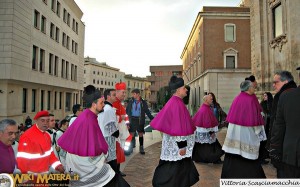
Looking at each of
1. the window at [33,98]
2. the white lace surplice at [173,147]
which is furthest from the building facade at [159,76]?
the white lace surplice at [173,147]

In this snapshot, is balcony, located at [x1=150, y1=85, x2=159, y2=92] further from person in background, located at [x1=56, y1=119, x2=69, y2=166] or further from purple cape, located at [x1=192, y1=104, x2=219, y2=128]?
person in background, located at [x1=56, y1=119, x2=69, y2=166]

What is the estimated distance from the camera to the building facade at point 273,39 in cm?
1184

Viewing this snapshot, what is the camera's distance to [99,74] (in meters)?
76.1

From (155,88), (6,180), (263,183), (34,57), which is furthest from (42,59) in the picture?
(155,88)

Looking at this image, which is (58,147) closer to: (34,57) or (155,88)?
(34,57)

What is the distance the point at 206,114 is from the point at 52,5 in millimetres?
25320

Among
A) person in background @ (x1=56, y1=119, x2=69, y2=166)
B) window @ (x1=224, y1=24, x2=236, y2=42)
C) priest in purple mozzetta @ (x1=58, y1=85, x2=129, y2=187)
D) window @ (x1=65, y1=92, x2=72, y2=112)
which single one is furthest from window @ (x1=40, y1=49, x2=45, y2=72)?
priest in purple mozzetta @ (x1=58, y1=85, x2=129, y2=187)

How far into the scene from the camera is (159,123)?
460 centimetres

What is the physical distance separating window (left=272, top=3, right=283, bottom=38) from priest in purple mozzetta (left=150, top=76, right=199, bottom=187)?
37.1ft

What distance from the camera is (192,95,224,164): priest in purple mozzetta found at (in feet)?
24.2

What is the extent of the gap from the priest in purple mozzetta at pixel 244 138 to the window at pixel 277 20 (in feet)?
32.5

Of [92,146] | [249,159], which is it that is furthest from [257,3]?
[92,146]

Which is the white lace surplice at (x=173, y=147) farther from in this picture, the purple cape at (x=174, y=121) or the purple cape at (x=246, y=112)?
the purple cape at (x=246, y=112)

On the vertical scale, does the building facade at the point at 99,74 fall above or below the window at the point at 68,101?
above
